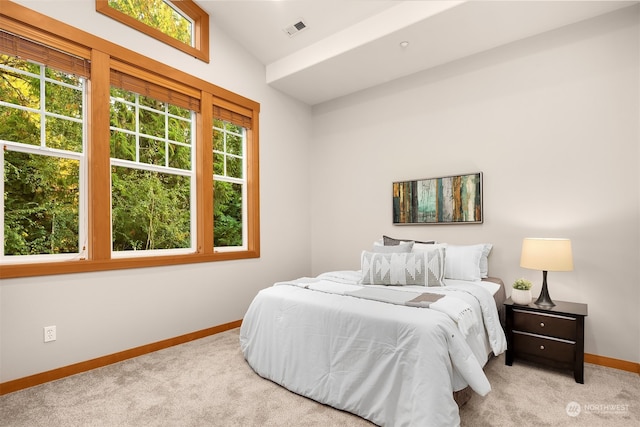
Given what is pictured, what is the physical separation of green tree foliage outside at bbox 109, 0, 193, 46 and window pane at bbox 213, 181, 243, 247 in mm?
1571

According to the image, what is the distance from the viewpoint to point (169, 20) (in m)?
3.37

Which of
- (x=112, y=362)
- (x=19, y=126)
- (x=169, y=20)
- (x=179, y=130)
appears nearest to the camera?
(x=19, y=126)

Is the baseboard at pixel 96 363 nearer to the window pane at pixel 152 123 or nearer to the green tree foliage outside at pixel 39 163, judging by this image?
the green tree foliage outside at pixel 39 163

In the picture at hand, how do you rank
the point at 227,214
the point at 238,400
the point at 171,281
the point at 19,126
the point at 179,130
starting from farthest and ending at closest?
the point at 227,214, the point at 179,130, the point at 171,281, the point at 19,126, the point at 238,400

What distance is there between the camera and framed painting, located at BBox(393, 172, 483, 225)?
3389mm

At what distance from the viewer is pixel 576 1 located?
8.74ft

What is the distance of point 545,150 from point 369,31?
6.47ft

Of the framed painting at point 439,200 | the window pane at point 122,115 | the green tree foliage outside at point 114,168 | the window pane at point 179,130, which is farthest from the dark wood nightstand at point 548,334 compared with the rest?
the window pane at point 122,115

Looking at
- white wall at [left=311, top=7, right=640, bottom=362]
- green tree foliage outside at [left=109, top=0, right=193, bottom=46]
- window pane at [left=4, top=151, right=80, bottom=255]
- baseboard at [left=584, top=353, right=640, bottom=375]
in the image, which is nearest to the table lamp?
white wall at [left=311, top=7, right=640, bottom=362]

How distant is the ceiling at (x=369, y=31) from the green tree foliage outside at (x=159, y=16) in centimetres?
29

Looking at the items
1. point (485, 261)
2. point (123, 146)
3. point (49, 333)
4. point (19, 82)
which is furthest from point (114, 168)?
point (485, 261)

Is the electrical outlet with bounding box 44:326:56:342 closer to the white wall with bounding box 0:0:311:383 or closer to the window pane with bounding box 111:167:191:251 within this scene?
the white wall with bounding box 0:0:311:383

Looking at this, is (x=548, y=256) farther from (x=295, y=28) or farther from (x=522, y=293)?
(x=295, y=28)

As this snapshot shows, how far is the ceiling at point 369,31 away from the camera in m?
2.81
